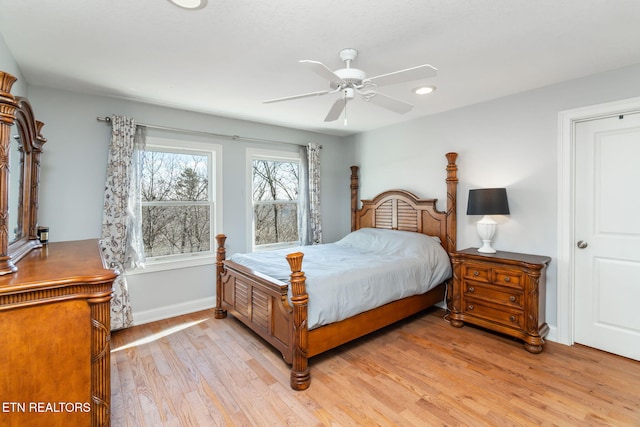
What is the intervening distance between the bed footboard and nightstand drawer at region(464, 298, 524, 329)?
6.07 feet

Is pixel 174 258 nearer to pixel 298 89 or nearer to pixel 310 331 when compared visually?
pixel 310 331

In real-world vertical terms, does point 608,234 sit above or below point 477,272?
above

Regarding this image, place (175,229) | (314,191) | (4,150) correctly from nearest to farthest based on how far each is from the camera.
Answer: (4,150) → (175,229) → (314,191)

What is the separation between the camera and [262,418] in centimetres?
190

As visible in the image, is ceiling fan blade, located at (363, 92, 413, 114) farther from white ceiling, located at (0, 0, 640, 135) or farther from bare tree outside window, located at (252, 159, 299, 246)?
bare tree outside window, located at (252, 159, 299, 246)

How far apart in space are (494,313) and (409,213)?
1.56 m

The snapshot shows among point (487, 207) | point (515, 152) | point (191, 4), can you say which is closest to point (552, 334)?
point (487, 207)

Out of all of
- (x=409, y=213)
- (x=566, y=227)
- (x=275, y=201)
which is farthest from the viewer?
(x=275, y=201)

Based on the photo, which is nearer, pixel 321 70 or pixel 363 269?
pixel 321 70

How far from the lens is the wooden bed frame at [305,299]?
2225 mm

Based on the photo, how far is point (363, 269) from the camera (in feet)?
9.03

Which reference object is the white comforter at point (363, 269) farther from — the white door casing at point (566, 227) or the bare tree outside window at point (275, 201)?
the white door casing at point (566, 227)

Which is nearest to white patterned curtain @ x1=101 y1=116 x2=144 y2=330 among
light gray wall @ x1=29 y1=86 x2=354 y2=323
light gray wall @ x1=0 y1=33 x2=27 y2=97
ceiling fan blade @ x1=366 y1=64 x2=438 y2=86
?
light gray wall @ x1=29 y1=86 x2=354 y2=323

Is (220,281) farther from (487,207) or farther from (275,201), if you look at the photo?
(487,207)
